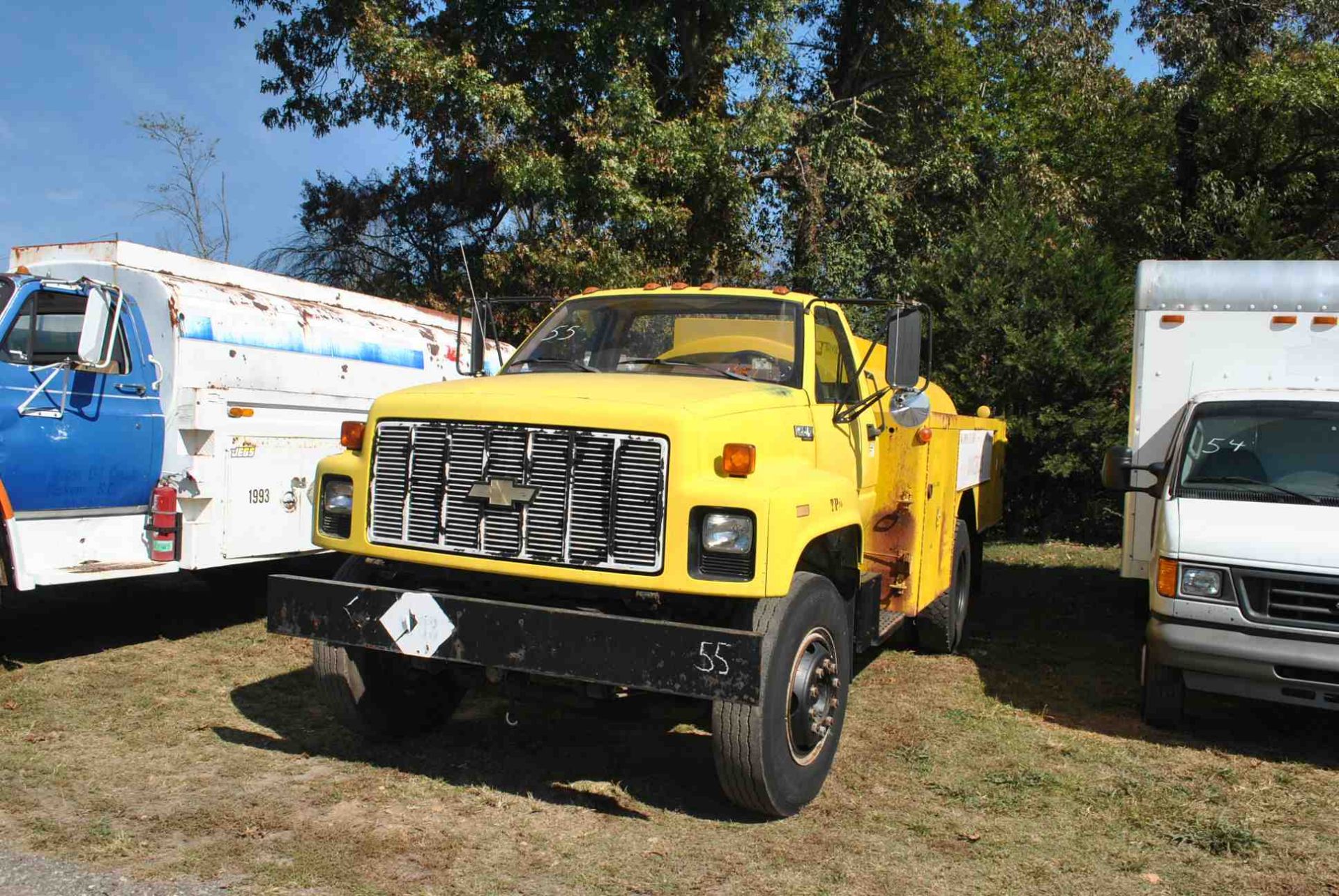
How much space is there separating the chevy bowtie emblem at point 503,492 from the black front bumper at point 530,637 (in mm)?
408

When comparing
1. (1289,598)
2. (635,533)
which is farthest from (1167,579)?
(635,533)

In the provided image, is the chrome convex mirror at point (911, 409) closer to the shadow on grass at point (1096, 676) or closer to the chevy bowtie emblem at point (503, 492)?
the chevy bowtie emblem at point (503, 492)

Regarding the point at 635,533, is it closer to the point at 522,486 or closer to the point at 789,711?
the point at 522,486

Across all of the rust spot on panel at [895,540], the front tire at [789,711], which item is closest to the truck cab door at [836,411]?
the rust spot on panel at [895,540]

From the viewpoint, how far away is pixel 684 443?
4422mm

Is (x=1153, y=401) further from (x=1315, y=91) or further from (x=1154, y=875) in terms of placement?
(x=1315, y=91)

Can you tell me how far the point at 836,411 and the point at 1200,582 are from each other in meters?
2.13

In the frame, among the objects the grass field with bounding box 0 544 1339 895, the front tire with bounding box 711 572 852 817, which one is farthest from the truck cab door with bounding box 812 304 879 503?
the grass field with bounding box 0 544 1339 895

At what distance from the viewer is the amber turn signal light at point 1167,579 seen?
19.7ft

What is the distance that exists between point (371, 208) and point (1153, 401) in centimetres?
1441

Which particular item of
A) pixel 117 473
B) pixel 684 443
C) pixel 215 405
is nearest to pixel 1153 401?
pixel 684 443

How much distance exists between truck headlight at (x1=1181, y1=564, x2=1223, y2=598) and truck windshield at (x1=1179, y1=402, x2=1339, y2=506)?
0.64m

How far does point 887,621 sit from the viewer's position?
20.9 ft

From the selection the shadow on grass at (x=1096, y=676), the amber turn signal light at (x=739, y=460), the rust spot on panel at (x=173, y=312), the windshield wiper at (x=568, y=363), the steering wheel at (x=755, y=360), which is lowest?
the shadow on grass at (x=1096, y=676)
